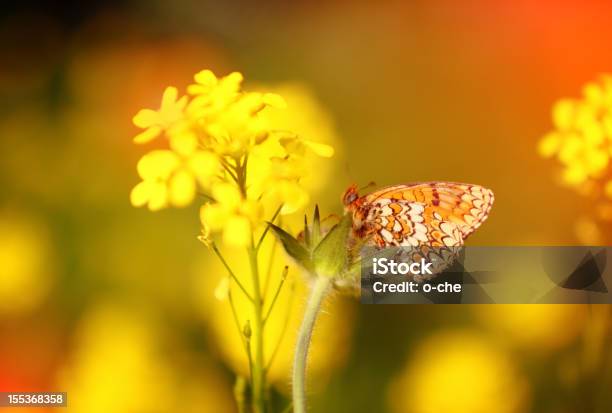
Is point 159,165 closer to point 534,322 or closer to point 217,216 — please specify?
point 217,216

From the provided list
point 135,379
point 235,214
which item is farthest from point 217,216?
point 135,379

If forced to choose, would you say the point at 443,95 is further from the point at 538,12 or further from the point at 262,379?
the point at 262,379

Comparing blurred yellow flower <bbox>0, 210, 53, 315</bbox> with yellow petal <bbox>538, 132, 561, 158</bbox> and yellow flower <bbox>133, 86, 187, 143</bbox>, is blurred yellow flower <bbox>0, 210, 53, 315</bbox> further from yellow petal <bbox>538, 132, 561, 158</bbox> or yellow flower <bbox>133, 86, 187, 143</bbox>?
yellow petal <bbox>538, 132, 561, 158</bbox>

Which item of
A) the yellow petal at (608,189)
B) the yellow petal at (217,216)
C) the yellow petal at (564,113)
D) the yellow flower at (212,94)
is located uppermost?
the yellow petal at (564,113)

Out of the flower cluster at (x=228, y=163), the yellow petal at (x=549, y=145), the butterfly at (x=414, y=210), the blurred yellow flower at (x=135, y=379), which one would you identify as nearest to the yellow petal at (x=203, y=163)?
the flower cluster at (x=228, y=163)

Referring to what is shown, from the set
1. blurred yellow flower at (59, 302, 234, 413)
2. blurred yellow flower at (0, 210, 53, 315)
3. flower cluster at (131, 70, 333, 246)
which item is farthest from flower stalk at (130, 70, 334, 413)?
blurred yellow flower at (0, 210, 53, 315)

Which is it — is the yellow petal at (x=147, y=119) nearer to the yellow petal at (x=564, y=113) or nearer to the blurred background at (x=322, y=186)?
the blurred background at (x=322, y=186)
